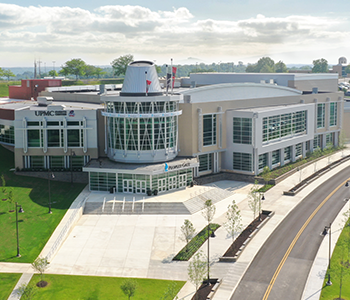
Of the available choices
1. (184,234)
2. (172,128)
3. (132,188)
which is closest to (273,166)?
(172,128)

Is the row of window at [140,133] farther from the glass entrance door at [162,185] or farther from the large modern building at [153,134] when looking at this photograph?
the glass entrance door at [162,185]

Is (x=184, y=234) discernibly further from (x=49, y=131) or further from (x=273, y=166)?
(x=273, y=166)

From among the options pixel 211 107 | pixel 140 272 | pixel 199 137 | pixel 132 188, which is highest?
pixel 211 107

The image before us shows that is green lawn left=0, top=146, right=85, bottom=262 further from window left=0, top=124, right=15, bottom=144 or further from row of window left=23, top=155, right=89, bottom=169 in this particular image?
window left=0, top=124, right=15, bottom=144

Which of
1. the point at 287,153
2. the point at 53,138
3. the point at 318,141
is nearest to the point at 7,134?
the point at 53,138

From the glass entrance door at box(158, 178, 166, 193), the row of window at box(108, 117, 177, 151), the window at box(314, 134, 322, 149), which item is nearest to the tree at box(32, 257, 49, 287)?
the glass entrance door at box(158, 178, 166, 193)

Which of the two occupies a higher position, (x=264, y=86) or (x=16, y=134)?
(x=264, y=86)

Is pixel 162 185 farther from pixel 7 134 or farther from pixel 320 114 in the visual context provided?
pixel 320 114
